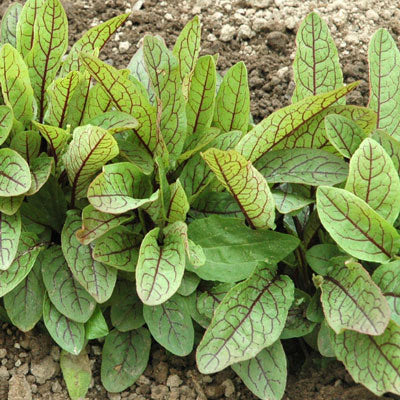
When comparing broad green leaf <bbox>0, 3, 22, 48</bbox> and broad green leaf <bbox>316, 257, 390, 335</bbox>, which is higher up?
broad green leaf <bbox>0, 3, 22, 48</bbox>

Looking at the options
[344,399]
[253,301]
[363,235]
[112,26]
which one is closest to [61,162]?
[112,26]

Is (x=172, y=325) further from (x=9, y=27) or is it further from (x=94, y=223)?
(x=9, y=27)

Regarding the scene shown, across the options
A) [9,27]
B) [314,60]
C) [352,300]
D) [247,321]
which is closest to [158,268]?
[247,321]

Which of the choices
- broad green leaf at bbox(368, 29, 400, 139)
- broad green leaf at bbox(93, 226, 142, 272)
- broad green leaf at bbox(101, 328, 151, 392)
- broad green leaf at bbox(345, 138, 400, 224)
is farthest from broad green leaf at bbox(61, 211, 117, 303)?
broad green leaf at bbox(368, 29, 400, 139)

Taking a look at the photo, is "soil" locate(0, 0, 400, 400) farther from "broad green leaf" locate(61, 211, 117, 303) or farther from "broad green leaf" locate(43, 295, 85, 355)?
"broad green leaf" locate(61, 211, 117, 303)

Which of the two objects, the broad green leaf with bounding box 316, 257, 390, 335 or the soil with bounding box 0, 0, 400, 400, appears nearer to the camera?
the broad green leaf with bounding box 316, 257, 390, 335

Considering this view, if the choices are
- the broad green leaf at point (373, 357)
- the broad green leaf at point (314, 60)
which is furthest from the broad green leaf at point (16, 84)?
the broad green leaf at point (373, 357)
